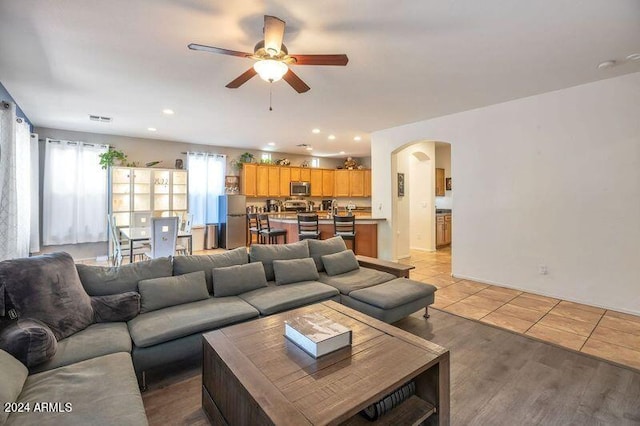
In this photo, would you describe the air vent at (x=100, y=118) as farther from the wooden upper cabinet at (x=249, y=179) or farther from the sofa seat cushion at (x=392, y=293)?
the sofa seat cushion at (x=392, y=293)

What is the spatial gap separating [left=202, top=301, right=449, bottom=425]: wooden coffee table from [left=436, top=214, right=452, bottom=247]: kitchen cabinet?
21.1 feet

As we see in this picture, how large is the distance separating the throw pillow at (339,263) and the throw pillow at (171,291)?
1360 millimetres

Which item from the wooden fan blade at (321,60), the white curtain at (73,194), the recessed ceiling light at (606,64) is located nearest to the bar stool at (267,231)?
the white curtain at (73,194)

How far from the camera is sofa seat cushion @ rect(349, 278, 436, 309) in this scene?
9.03 ft

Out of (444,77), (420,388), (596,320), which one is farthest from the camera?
(444,77)

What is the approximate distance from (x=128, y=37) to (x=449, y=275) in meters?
5.26

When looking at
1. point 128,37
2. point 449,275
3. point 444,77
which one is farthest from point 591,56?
point 128,37

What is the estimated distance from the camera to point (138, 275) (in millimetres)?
2533

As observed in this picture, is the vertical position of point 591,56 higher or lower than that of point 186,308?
higher

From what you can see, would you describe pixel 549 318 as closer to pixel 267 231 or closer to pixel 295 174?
pixel 267 231

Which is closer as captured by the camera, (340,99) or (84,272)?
(84,272)

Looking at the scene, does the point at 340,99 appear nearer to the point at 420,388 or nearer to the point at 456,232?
the point at 456,232

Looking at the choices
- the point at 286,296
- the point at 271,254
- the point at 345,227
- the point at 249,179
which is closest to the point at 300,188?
the point at 249,179

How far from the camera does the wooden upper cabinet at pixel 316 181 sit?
925 centimetres
